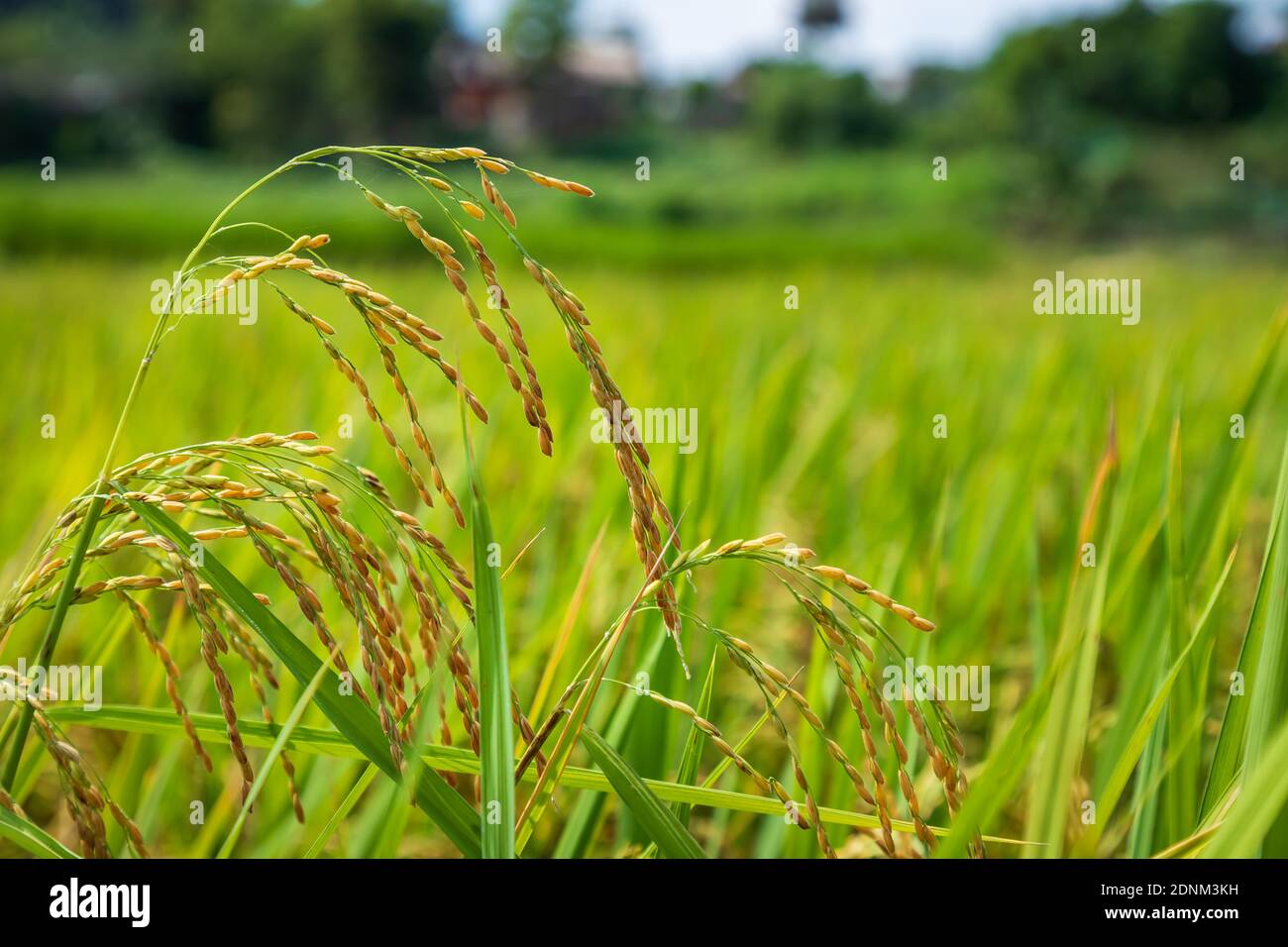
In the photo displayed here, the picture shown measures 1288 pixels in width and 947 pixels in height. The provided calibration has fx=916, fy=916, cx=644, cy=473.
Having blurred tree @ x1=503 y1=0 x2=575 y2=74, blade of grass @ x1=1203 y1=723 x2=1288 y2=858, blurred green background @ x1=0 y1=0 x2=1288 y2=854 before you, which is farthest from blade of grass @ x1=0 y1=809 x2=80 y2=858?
blurred tree @ x1=503 y1=0 x2=575 y2=74

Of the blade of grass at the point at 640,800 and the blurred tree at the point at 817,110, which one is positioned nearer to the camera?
the blade of grass at the point at 640,800

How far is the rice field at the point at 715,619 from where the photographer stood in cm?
39

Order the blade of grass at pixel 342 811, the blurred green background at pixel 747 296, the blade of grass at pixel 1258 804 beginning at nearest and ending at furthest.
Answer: the blade of grass at pixel 1258 804 → the blade of grass at pixel 342 811 → the blurred green background at pixel 747 296

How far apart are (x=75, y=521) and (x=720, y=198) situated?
60.2 feet

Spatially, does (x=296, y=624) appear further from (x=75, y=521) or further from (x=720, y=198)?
(x=720, y=198)

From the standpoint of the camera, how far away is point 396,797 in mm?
457

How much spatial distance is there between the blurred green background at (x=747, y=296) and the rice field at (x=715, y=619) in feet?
0.05

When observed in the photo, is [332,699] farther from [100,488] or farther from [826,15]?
[826,15]

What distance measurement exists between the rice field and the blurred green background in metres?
0.02

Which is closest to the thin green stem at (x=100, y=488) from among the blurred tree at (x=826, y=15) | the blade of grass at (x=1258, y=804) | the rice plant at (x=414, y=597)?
the rice plant at (x=414, y=597)

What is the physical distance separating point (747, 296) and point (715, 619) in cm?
410
